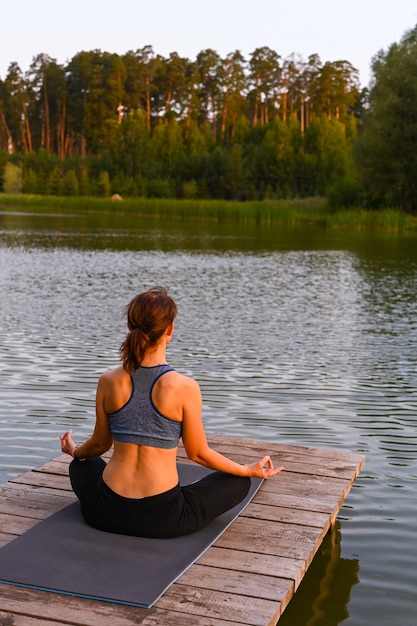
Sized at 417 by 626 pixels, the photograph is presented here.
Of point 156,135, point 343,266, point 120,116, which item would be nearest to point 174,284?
point 343,266

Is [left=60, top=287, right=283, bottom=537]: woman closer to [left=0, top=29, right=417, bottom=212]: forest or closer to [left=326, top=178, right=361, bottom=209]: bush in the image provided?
[left=0, top=29, right=417, bottom=212]: forest

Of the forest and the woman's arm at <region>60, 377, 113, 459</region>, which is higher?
the forest

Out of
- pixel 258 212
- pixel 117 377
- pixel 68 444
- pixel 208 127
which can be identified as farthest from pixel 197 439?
pixel 208 127

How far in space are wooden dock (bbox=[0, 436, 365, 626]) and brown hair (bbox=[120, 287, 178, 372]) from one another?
945 millimetres

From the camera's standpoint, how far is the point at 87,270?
22438mm

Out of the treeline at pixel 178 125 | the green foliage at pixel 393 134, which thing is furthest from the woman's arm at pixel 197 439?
the treeline at pixel 178 125

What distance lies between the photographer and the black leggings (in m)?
3.85

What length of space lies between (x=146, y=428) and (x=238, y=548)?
2.28 ft

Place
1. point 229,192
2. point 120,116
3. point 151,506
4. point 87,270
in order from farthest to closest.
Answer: point 120,116
point 229,192
point 87,270
point 151,506

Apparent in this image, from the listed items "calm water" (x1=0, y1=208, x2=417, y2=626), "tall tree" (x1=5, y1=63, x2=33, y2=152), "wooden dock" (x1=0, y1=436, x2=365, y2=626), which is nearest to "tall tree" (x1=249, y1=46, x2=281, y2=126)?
"tall tree" (x1=5, y1=63, x2=33, y2=152)

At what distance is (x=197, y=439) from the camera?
13.1 ft

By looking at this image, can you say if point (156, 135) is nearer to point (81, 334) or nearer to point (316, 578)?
point (81, 334)

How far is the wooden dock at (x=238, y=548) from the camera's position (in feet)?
10.6

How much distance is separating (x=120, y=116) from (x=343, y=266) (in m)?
71.8
